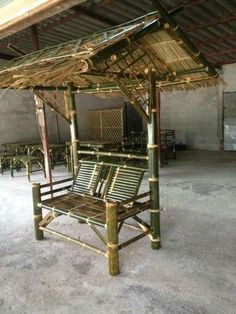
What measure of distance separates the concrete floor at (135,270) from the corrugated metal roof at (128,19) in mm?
3471

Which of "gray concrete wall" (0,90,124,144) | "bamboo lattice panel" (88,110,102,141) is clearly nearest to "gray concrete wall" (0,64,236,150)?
"gray concrete wall" (0,90,124,144)

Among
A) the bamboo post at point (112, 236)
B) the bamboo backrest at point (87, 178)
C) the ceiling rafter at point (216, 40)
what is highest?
the ceiling rafter at point (216, 40)

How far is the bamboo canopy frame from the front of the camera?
2174 millimetres

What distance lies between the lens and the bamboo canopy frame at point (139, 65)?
2.17 meters

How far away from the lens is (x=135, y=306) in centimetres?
206

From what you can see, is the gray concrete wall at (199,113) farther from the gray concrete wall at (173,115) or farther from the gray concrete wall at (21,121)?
the gray concrete wall at (21,121)

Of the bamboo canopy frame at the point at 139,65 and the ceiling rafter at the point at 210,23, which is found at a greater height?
the ceiling rafter at the point at 210,23

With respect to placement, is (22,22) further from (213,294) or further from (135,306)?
(213,294)

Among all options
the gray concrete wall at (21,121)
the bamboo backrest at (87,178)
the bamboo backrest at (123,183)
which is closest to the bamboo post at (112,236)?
the bamboo backrest at (123,183)

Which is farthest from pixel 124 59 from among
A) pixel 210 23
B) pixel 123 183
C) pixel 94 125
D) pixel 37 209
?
pixel 94 125

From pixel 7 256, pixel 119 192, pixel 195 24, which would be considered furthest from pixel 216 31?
pixel 7 256

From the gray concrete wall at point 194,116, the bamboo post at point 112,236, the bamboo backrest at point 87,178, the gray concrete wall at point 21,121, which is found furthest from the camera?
the gray concrete wall at point 194,116

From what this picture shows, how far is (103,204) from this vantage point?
3037mm

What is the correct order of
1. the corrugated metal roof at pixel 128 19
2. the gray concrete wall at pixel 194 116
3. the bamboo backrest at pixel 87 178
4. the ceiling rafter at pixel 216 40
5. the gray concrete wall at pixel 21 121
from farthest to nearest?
1. the gray concrete wall at pixel 194 116
2. the gray concrete wall at pixel 21 121
3. the ceiling rafter at pixel 216 40
4. the corrugated metal roof at pixel 128 19
5. the bamboo backrest at pixel 87 178
